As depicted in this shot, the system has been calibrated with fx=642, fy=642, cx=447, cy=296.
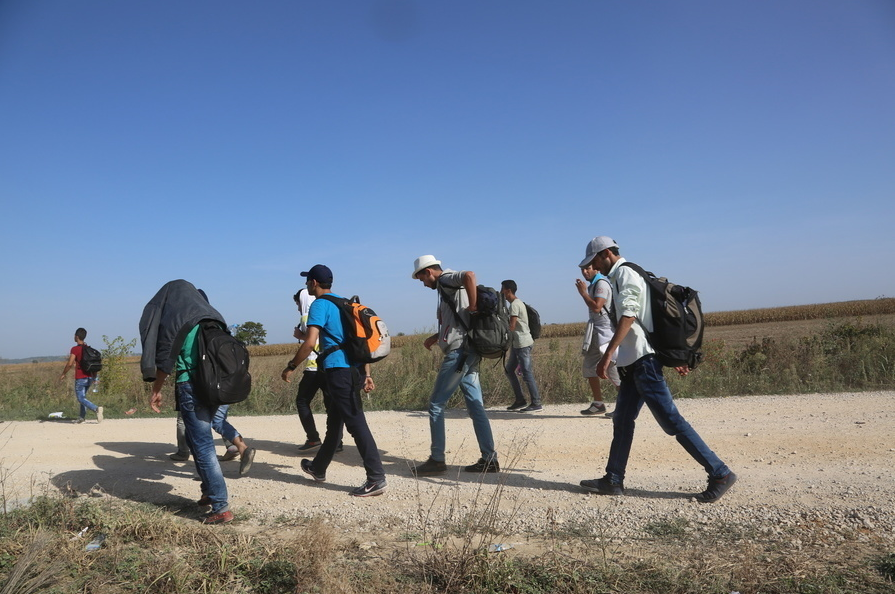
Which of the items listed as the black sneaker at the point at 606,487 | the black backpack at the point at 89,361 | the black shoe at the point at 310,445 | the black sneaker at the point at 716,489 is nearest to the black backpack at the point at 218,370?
the black shoe at the point at 310,445

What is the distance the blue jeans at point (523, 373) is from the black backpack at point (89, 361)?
6.73 m

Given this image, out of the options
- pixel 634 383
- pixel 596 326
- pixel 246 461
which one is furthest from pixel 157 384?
pixel 596 326

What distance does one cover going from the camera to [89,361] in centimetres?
1055

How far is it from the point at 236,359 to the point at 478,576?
101 inches

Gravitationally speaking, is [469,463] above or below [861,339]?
below

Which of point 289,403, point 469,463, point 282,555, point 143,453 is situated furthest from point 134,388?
point 282,555

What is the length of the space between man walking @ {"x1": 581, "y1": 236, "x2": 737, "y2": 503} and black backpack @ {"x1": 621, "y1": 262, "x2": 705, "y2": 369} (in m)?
0.06

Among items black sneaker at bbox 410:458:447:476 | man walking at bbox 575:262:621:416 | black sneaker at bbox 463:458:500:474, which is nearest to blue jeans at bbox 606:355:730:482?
black sneaker at bbox 463:458:500:474

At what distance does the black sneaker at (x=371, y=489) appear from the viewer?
5434 mm

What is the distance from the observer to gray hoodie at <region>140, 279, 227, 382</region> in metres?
5.00

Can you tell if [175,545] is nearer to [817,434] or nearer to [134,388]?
[817,434]

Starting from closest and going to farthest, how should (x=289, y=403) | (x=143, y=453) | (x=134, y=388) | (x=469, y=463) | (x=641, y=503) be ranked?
(x=641, y=503) < (x=469, y=463) < (x=143, y=453) < (x=289, y=403) < (x=134, y=388)

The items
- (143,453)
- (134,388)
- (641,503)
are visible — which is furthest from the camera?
(134,388)

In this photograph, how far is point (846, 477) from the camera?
5266mm
